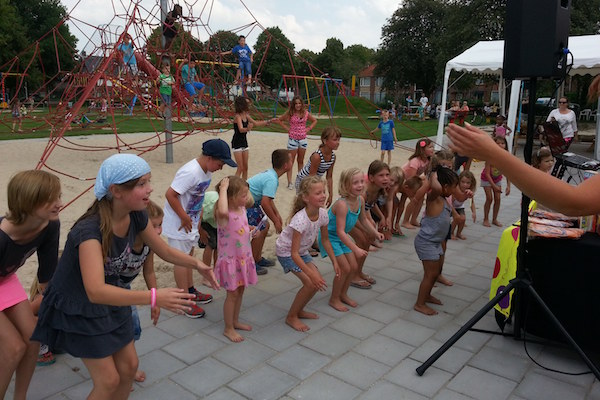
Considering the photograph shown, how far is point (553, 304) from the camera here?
3105mm

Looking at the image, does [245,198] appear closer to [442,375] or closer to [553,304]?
[442,375]

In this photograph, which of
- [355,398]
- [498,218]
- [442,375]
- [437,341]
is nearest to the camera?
[355,398]

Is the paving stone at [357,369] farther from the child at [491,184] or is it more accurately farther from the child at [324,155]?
the child at [491,184]

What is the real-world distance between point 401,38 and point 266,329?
47.3 metres

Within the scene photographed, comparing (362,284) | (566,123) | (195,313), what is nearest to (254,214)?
(195,313)

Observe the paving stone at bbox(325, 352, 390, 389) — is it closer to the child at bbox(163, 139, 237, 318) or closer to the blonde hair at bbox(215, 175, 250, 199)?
the child at bbox(163, 139, 237, 318)

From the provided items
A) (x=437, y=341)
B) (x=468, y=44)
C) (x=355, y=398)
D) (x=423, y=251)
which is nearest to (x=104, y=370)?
(x=355, y=398)

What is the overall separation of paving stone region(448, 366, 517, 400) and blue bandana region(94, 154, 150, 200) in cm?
221

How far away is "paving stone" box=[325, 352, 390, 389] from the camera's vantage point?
2859 mm

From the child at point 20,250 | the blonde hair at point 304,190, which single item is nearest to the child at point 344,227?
the blonde hair at point 304,190

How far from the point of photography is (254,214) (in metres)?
4.37

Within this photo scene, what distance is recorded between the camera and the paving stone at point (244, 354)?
119 inches

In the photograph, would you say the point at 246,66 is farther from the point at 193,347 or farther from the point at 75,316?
the point at 75,316

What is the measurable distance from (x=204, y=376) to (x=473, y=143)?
82.4 inches
